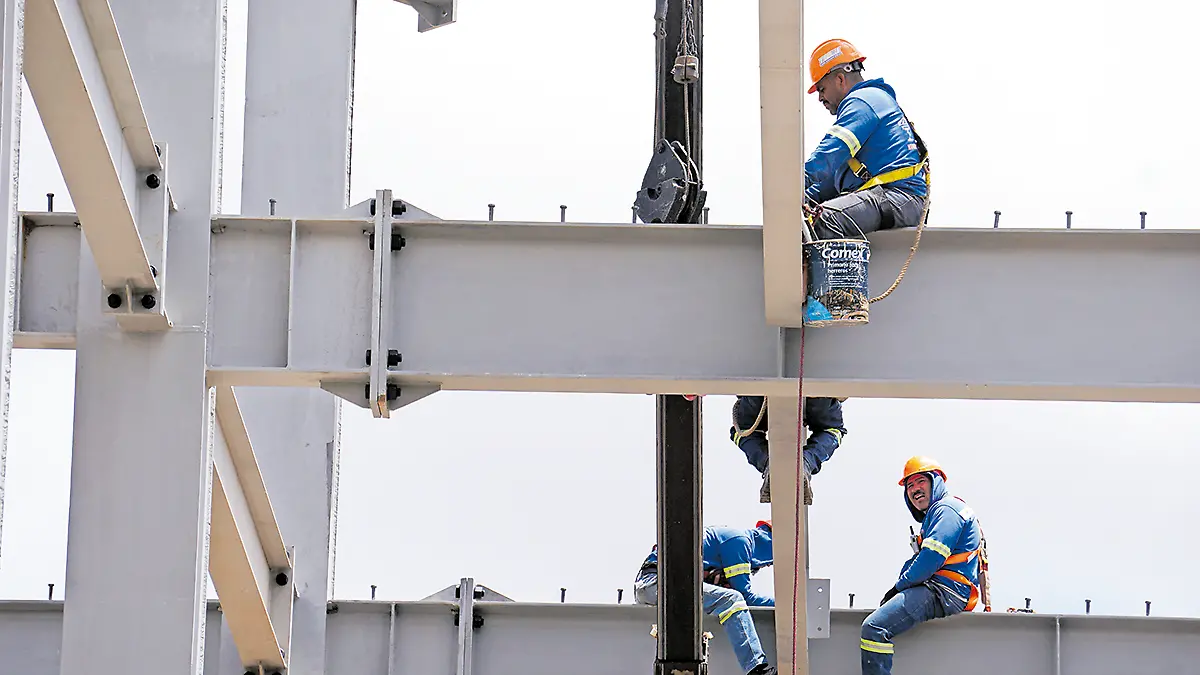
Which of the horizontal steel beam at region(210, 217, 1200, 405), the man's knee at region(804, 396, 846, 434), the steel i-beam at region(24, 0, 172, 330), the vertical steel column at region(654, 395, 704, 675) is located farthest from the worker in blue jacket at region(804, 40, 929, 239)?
the steel i-beam at region(24, 0, 172, 330)

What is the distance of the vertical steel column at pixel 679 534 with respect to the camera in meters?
10.6

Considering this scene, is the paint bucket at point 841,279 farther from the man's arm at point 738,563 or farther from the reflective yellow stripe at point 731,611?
the man's arm at point 738,563

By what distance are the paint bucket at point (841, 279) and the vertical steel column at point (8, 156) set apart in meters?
4.12

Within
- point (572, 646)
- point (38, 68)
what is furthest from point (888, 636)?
point (38, 68)

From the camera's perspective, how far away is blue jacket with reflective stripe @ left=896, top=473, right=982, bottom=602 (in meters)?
12.5

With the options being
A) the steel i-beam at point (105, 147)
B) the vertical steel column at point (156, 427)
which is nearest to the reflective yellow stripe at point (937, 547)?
the vertical steel column at point (156, 427)

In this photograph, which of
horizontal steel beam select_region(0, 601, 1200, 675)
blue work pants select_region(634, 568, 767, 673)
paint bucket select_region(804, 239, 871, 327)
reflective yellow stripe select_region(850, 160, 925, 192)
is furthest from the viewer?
horizontal steel beam select_region(0, 601, 1200, 675)

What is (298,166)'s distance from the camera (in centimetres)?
1198

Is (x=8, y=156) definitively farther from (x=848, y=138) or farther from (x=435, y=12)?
Answer: (x=435, y=12)

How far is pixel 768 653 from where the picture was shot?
41.8 feet

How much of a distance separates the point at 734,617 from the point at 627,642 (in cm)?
71

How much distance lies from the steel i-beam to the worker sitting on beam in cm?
379

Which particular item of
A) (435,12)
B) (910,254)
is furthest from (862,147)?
(435,12)

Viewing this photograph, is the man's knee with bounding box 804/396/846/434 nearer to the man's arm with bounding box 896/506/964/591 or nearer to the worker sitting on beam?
the worker sitting on beam
